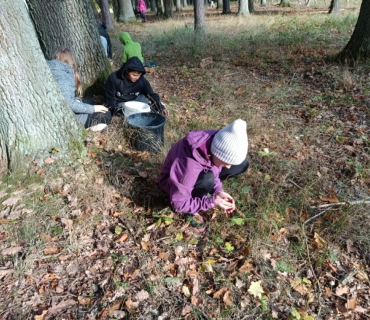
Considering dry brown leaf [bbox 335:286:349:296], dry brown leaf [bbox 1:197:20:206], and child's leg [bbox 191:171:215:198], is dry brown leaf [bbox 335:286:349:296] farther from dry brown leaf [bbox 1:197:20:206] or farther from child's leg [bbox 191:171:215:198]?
dry brown leaf [bbox 1:197:20:206]

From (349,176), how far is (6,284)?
3439 mm

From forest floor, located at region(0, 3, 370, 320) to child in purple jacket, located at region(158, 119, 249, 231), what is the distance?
321 mm

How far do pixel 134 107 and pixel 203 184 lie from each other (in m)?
1.90

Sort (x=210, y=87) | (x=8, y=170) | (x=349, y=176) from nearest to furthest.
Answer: (x=8, y=170), (x=349, y=176), (x=210, y=87)

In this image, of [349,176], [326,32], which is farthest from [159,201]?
[326,32]

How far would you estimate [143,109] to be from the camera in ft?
13.0

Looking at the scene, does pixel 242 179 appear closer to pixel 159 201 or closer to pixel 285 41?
pixel 159 201

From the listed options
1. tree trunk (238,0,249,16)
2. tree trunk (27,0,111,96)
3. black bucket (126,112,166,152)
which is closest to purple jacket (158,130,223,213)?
black bucket (126,112,166,152)

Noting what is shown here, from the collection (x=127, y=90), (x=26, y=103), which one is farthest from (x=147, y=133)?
(x=26, y=103)

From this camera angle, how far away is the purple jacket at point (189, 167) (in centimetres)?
227

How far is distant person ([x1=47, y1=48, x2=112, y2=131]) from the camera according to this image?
3.63 metres

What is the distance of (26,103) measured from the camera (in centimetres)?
287

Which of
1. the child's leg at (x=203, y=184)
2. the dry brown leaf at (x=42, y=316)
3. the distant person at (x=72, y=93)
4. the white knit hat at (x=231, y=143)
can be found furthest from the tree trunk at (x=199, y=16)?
the dry brown leaf at (x=42, y=316)

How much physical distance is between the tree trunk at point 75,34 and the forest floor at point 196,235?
1.34 metres
